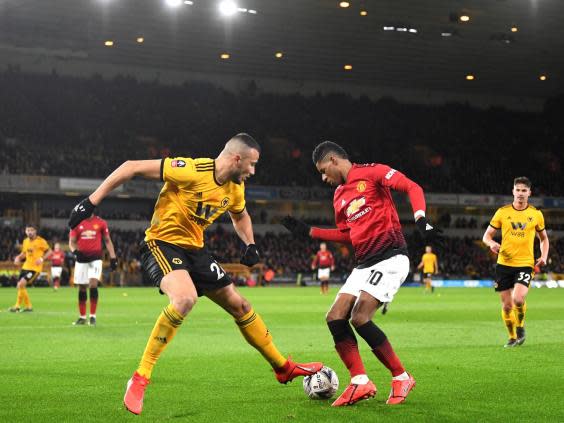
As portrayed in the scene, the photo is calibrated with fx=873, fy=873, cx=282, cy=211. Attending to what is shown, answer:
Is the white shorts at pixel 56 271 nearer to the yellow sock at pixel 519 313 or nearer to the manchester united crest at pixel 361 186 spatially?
the yellow sock at pixel 519 313

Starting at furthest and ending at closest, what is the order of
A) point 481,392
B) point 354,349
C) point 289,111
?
point 289,111 < point 481,392 < point 354,349

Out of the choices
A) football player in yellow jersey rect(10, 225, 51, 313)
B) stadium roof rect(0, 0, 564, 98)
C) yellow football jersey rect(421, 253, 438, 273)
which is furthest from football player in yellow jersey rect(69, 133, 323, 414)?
stadium roof rect(0, 0, 564, 98)

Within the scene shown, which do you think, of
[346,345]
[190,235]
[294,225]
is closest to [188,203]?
[190,235]

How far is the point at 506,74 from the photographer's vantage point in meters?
56.4

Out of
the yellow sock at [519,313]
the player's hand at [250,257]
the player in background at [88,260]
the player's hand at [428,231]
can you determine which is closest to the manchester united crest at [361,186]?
the player's hand at [428,231]

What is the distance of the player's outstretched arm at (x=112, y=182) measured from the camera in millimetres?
7066

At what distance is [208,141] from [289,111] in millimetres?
7134

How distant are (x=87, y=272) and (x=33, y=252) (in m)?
5.87

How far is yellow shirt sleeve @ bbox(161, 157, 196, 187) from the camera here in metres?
7.56

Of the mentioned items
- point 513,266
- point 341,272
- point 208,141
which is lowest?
point 341,272

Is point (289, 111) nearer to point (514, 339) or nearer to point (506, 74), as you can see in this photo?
point (506, 74)

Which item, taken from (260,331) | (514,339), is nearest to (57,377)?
(260,331)

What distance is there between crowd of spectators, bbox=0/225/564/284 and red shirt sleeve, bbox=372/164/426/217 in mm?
39906

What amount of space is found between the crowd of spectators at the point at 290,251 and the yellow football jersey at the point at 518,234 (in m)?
35.5
